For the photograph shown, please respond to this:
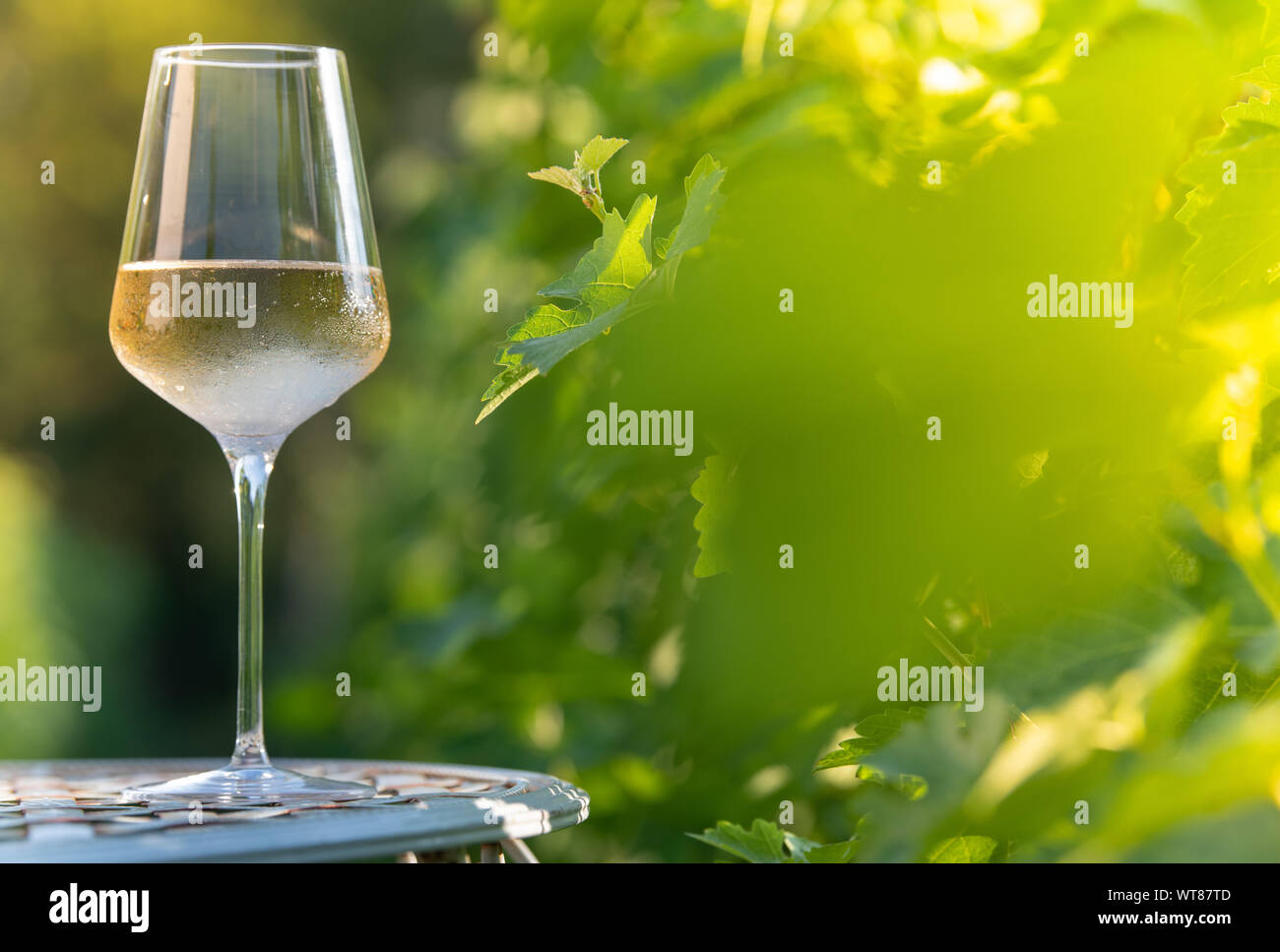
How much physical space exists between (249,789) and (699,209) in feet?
1.32

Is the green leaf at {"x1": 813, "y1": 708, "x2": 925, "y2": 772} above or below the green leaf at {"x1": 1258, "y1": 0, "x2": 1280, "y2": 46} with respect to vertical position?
below

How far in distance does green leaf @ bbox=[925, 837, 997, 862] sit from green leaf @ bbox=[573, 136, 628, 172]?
25 cm

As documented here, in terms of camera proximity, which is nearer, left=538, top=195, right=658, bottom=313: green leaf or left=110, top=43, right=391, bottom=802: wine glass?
left=538, top=195, right=658, bottom=313: green leaf

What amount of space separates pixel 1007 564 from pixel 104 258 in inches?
116

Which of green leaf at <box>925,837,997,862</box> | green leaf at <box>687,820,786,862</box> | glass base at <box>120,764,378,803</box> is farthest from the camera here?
glass base at <box>120,764,378,803</box>

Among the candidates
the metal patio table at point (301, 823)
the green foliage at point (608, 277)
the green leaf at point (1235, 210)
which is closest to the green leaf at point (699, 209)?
the green foliage at point (608, 277)

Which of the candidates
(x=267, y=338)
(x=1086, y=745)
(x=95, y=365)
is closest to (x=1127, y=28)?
(x=1086, y=745)

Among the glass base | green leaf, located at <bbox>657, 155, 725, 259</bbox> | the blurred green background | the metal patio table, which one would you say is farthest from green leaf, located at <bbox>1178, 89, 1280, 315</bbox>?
the glass base

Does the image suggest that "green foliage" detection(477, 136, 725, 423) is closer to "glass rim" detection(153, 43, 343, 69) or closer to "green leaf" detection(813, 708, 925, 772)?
"green leaf" detection(813, 708, 925, 772)

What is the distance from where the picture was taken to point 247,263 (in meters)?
0.69

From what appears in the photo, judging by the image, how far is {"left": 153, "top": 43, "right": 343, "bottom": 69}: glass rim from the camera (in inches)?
27.8

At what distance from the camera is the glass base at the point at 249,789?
67cm

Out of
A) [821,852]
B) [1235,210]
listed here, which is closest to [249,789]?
[821,852]

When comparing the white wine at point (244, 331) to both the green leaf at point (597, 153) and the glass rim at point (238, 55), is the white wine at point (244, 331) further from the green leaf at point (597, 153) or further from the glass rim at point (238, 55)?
the green leaf at point (597, 153)
